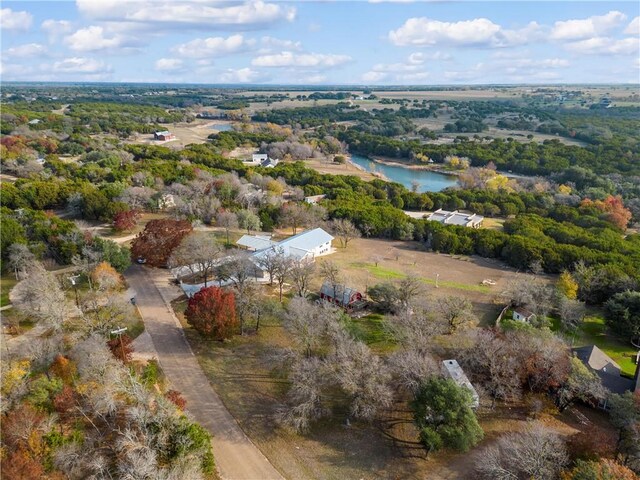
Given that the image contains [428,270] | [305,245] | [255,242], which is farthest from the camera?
[255,242]

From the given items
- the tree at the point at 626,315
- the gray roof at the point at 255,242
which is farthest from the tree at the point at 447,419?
the gray roof at the point at 255,242

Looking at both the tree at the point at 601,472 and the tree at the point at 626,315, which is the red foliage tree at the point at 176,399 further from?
the tree at the point at 626,315

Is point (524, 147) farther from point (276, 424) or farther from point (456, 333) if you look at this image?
point (276, 424)

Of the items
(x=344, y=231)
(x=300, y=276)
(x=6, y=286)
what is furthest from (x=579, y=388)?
(x=6, y=286)

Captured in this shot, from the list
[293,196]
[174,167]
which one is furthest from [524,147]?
[174,167]

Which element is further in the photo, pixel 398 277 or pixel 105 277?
pixel 398 277

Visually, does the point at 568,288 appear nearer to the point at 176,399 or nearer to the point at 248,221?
the point at 176,399
